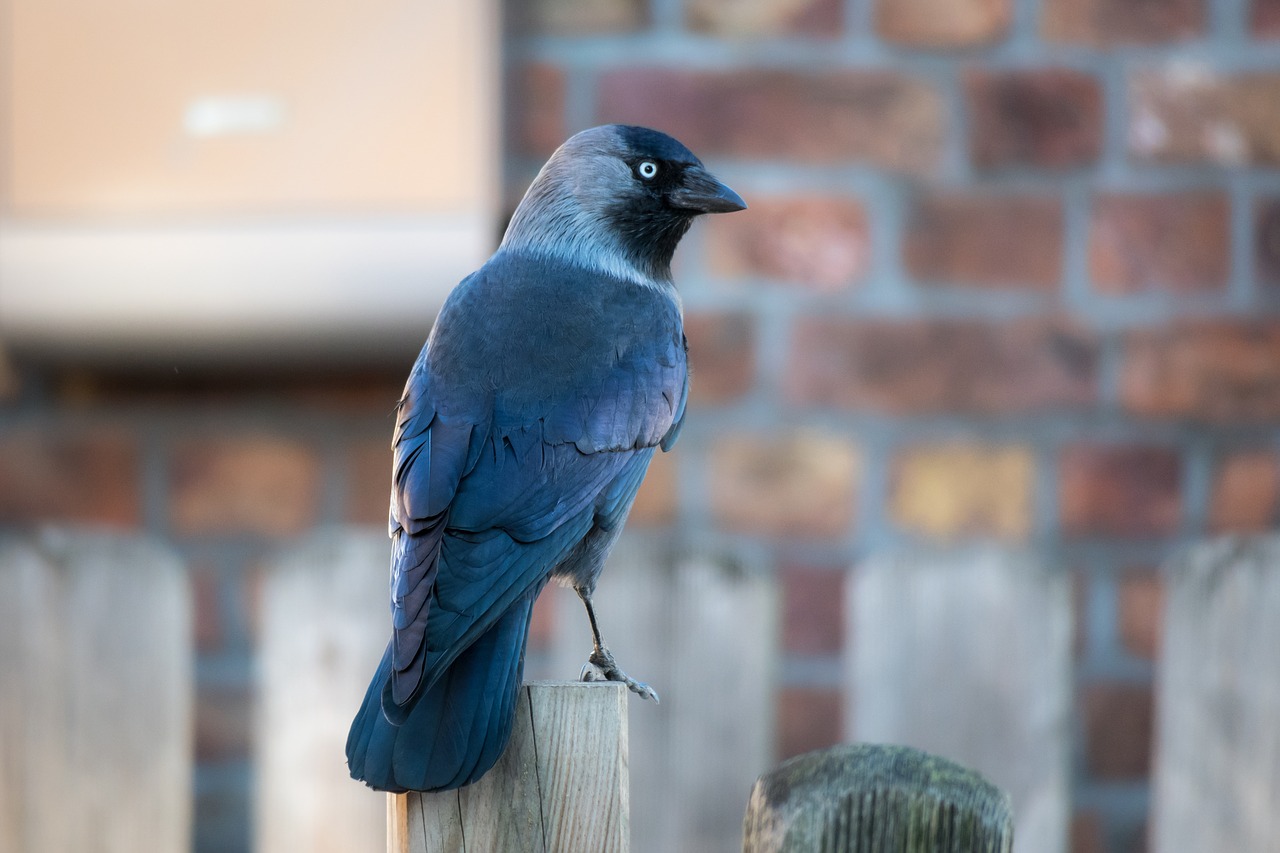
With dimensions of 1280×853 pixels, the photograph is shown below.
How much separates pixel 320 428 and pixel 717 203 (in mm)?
866

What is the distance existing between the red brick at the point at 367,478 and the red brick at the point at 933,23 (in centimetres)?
111

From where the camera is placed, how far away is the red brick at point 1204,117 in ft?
8.51

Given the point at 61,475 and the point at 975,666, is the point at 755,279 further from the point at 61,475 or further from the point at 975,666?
the point at 61,475

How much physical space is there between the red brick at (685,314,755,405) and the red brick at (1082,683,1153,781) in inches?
29.8

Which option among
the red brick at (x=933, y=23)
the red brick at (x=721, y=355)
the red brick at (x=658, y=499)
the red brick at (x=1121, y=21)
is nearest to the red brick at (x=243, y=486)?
the red brick at (x=658, y=499)

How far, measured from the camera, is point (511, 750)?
143 centimetres

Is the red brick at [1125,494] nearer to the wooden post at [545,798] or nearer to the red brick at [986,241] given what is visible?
the red brick at [986,241]

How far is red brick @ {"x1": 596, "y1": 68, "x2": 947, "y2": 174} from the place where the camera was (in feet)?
8.46

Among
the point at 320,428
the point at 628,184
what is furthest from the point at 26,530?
the point at 628,184

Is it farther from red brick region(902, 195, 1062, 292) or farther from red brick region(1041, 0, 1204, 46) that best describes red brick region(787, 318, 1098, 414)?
red brick region(1041, 0, 1204, 46)

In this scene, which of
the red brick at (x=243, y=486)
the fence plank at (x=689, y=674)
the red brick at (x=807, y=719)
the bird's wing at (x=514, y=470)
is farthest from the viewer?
the red brick at (x=243, y=486)

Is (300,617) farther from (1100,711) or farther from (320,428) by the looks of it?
(1100,711)

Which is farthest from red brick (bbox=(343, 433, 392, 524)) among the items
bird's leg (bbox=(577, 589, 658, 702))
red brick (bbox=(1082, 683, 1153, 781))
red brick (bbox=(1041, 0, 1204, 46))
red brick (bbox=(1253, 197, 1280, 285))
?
red brick (bbox=(1253, 197, 1280, 285))

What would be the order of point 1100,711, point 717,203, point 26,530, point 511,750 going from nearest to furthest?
point 511,750 → point 717,203 → point 1100,711 → point 26,530
